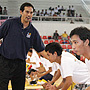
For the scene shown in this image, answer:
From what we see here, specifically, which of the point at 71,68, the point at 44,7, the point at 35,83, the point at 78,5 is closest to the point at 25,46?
the point at 71,68

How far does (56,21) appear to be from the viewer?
40.9 feet

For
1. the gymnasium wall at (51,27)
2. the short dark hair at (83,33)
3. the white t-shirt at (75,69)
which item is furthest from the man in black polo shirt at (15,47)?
the gymnasium wall at (51,27)

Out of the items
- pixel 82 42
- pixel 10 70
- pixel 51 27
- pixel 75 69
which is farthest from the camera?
pixel 51 27

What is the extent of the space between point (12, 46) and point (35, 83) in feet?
4.23

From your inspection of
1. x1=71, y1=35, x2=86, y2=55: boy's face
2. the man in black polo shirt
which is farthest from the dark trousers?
x1=71, y1=35, x2=86, y2=55: boy's face

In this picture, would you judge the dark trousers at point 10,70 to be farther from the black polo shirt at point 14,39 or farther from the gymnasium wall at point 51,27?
the gymnasium wall at point 51,27

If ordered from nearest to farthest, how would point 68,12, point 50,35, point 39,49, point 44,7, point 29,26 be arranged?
point 29,26 → point 39,49 → point 50,35 → point 68,12 → point 44,7

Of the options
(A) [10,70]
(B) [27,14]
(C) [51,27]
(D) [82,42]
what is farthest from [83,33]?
(C) [51,27]

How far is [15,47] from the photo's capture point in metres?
2.24

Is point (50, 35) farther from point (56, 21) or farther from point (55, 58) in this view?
point (55, 58)

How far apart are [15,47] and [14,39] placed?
3.9 inches

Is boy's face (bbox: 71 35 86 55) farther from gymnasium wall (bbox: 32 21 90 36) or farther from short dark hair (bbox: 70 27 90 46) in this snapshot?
gymnasium wall (bbox: 32 21 90 36)

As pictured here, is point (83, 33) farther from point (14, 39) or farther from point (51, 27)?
point (51, 27)

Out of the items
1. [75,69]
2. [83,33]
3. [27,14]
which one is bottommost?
[75,69]
